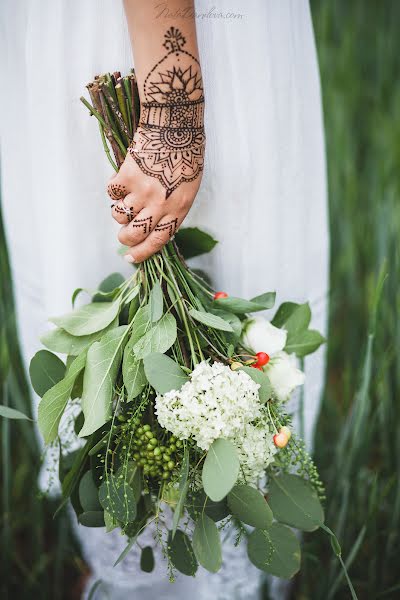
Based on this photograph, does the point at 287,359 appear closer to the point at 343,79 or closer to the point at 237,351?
the point at 237,351

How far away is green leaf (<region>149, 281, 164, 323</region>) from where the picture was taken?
0.67 meters

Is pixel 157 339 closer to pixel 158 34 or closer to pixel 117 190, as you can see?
pixel 117 190

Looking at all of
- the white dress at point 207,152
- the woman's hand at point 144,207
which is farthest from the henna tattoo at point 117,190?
the white dress at point 207,152

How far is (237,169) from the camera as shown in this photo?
771mm

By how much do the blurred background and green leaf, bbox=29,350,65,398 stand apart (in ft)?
0.59

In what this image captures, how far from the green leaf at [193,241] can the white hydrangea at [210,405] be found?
0.25 metres

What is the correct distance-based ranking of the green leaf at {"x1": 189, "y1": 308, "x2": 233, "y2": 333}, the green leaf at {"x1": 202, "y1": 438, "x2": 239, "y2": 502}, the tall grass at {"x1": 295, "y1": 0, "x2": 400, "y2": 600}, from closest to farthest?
1. the green leaf at {"x1": 202, "y1": 438, "x2": 239, "y2": 502}
2. the green leaf at {"x1": 189, "y1": 308, "x2": 233, "y2": 333}
3. the tall grass at {"x1": 295, "y1": 0, "x2": 400, "y2": 600}

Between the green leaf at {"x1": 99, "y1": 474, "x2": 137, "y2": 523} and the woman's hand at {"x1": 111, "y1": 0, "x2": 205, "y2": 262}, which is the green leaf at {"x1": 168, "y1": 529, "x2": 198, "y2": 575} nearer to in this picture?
the green leaf at {"x1": 99, "y1": 474, "x2": 137, "y2": 523}

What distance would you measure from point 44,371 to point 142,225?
24cm

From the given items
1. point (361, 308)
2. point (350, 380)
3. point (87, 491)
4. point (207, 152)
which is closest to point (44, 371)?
point (87, 491)

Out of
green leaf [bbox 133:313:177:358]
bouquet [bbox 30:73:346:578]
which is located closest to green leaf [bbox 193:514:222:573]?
bouquet [bbox 30:73:346:578]

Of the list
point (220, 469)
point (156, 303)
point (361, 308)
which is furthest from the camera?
point (361, 308)

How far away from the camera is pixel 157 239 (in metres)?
0.70

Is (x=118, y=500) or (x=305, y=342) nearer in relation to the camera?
(x=118, y=500)
